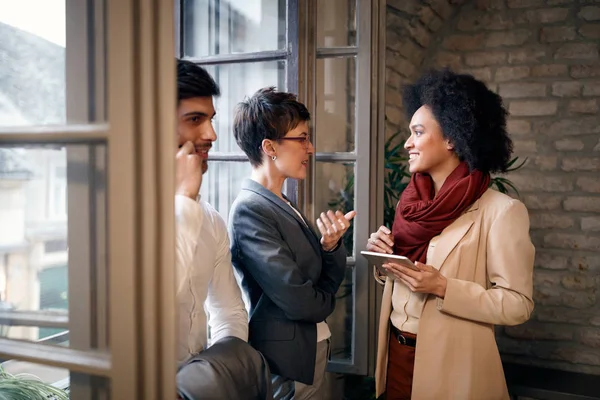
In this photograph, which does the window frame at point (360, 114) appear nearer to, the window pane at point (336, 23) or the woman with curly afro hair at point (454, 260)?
the window pane at point (336, 23)

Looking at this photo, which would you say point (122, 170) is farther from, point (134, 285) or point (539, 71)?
point (539, 71)

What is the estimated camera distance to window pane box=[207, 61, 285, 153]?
222 cm

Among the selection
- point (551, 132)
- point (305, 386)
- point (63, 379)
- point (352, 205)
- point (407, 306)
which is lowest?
point (305, 386)

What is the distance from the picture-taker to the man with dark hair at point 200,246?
1.24 meters

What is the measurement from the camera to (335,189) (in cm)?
228

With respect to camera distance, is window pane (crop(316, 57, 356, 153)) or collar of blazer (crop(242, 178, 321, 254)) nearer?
collar of blazer (crop(242, 178, 321, 254))

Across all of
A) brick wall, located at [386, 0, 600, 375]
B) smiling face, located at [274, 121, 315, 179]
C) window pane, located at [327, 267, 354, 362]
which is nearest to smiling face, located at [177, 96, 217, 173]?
smiling face, located at [274, 121, 315, 179]

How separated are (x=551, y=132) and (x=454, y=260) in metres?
1.93

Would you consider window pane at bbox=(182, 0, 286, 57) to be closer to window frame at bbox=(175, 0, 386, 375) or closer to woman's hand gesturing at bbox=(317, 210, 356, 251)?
window frame at bbox=(175, 0, 386, 375)

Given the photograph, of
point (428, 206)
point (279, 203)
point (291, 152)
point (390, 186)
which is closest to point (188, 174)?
point (279, 203)

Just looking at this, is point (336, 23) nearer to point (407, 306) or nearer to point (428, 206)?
point (428, 206)

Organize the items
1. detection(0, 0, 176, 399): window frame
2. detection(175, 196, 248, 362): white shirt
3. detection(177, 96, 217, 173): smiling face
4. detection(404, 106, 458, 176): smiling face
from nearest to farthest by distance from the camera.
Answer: detection(0, 0, 176, 399): window frame
detection(175, 196, 248, 362): white shirt
detection(177, 96, 217, 173): smiling face
detection(404, 106, 458, 176): smiling face

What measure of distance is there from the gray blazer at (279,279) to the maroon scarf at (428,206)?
14.0 inches

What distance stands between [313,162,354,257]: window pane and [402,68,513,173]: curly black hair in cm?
49
